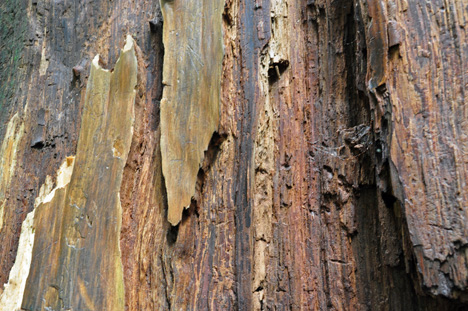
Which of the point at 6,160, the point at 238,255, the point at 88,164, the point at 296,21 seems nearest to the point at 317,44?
the point at 296,21

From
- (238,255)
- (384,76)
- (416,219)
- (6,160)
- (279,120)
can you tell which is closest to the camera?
(416,219)

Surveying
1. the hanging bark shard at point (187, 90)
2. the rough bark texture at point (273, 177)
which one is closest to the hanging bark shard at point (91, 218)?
the rough bark texture at point (273, 177)

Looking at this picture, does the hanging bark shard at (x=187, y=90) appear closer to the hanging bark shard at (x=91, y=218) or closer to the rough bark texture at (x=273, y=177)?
the rough bark texture at (x=273, y=177)

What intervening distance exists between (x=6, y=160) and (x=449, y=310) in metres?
1.95

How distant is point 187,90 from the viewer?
1654mm

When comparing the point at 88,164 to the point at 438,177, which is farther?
the point at 88,164

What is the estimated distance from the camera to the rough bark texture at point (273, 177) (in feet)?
4.37

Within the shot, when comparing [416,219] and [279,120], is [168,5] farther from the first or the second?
[416,219]

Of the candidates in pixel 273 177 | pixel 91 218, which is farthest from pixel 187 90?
pixel 91 218

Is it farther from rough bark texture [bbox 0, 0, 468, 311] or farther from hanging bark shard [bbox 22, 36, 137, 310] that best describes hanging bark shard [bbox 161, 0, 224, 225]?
hanging bark shard [bbox 22, 36, 137, 310]

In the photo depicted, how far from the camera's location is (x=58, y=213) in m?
1.59

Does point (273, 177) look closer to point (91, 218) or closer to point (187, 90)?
point (187, 90)

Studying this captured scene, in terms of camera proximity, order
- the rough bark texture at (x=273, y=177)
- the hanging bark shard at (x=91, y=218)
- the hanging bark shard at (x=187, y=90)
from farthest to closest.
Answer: the hanging bark shard at (x=187, y=90) < the hanging bark shard at (x=91, y=218) < the rough bark texture at (x=273, y=177)

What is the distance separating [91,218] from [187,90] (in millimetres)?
632
